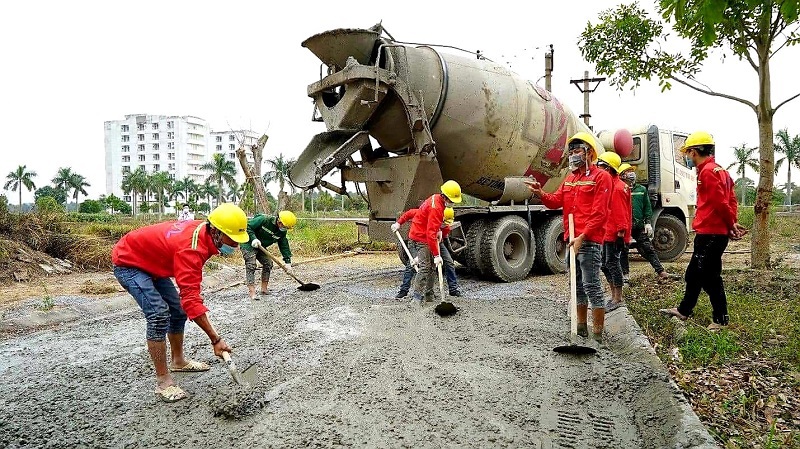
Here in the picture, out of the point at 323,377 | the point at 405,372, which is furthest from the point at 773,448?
the point at 323,377

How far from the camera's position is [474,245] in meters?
8.02

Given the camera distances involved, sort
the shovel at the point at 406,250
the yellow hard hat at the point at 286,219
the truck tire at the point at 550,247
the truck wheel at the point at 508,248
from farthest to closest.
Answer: the truck tire at the point at 550,247 < the truck wheel at the point at 508,248 < the yellow hard hat at the point at 286,219 < the shovel at the point at 406,250

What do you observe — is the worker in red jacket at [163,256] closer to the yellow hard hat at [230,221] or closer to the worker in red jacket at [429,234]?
the yellow hard hat at [230,221]

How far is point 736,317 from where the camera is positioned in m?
4.73

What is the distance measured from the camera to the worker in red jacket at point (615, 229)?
472 centimetres

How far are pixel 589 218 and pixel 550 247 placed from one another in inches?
171

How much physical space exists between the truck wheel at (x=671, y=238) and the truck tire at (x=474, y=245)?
4.21 m

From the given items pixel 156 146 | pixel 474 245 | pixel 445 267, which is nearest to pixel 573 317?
pixel 445 267

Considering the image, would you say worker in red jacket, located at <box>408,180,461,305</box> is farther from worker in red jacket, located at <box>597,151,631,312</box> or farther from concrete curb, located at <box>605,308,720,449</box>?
concrete curb, located at <box>605,308,720,449</box>

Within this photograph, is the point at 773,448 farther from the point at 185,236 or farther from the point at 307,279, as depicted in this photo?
the point at 307,279

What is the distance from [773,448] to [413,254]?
507cm

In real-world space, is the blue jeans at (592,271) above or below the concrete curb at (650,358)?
above

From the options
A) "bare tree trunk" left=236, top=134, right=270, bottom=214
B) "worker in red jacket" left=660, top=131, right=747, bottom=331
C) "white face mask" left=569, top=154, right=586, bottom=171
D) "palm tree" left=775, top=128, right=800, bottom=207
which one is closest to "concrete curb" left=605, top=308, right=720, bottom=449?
"worker in red jacket" left=660, top=131, right=747, bottom=331

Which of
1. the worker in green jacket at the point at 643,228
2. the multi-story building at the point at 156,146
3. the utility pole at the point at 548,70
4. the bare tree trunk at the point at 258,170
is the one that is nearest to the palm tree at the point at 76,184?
the multi-story building at the point at 156,146
